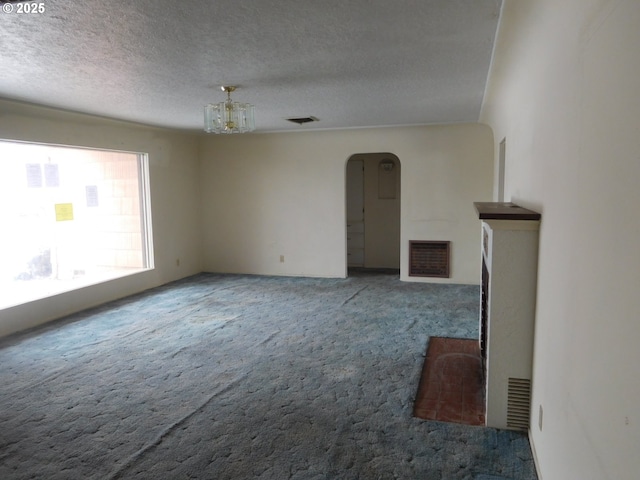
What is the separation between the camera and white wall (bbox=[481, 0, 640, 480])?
104 centimetres

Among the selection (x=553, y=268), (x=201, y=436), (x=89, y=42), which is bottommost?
(x=201, y=436)

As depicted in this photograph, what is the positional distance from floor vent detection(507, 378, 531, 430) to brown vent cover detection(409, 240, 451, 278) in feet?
13.3

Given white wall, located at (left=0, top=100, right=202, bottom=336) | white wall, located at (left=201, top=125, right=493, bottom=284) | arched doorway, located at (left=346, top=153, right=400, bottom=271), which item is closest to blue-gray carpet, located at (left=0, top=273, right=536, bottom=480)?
white wall, located at (left=0, top=100, right=202, bottom=336)

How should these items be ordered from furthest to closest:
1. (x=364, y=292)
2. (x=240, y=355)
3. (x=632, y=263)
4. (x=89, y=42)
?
(x=364, y=292) < (x=240, y=355) < (x=89, y=42) < (x=632, y=263)

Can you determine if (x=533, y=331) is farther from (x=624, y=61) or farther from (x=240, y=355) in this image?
(x=240, y=355)

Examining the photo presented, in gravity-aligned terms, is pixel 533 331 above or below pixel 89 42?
below

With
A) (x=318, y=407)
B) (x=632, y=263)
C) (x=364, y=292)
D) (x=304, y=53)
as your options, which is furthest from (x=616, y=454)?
(x=364, y=292)

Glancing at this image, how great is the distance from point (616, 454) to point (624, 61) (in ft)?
3.09

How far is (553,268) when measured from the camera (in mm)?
1984

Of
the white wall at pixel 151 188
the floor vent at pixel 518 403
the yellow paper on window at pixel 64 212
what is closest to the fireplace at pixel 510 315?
the floor vent at pixel 518 403

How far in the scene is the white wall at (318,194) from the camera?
6.53 meters

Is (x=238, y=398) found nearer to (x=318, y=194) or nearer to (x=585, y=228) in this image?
(x=585, y=228)

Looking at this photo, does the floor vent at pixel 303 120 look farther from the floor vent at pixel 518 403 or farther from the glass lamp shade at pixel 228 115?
the floor vent at pixel 518 403

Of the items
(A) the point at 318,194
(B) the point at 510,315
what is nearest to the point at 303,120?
(A) the point at 318,194
